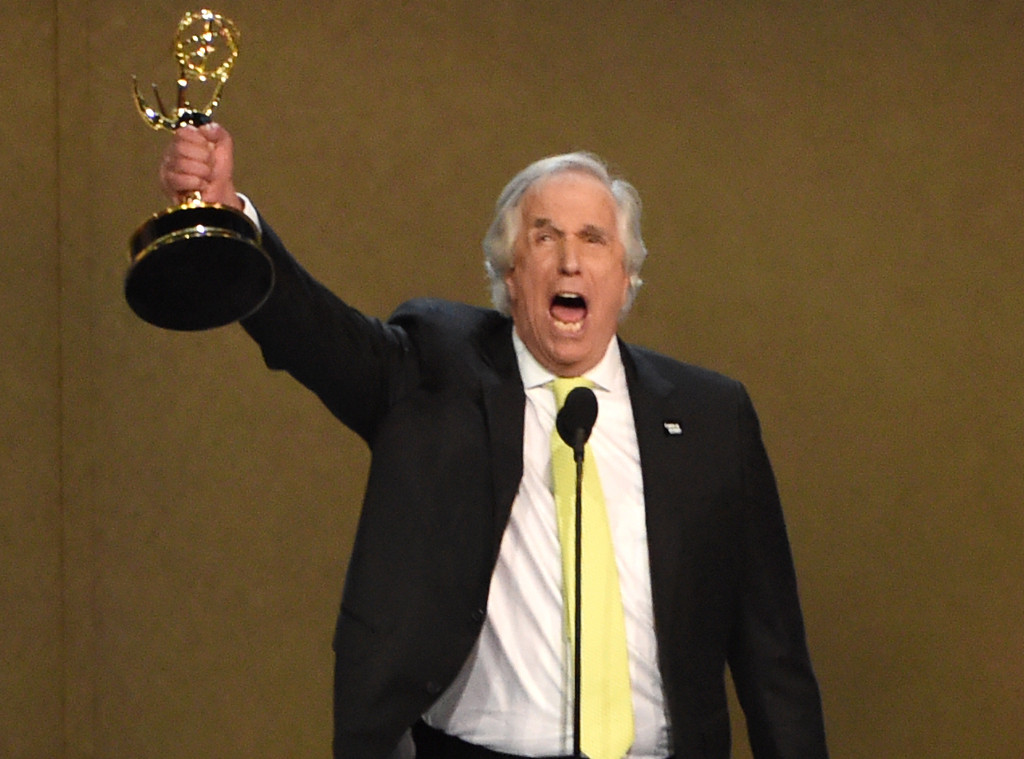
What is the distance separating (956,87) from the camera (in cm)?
399

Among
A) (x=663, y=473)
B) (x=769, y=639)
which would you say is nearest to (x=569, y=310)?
(x=663, y=473)

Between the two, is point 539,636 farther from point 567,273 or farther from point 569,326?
point 567,273

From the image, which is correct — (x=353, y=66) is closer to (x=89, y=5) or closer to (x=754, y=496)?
(x=89, y=5)

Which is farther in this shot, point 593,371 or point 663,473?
point 593,371

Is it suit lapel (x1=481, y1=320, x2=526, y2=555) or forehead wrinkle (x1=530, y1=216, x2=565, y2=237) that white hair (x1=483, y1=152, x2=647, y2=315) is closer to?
forehead wrinkle (x1=530, y1=216, x2=565, y2=237)

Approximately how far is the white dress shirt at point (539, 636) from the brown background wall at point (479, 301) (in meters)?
1.50

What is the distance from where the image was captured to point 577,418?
2000mm

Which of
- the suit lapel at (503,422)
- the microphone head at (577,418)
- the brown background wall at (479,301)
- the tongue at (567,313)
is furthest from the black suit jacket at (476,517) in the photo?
the brown background wall at (479,301)

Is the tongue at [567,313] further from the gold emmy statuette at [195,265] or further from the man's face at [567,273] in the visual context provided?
the gold emmy statuette at [195,265]

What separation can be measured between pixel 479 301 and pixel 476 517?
1677 mm

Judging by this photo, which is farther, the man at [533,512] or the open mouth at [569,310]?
the open mouth at [569,310]

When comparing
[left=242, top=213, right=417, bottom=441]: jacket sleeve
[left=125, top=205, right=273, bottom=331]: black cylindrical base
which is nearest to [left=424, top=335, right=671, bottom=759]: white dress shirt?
[left=242, top=213, right=417, bottom=441]: jacket sleeve

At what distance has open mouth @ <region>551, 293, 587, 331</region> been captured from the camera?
242 centimetres

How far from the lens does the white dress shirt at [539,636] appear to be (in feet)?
7.18
